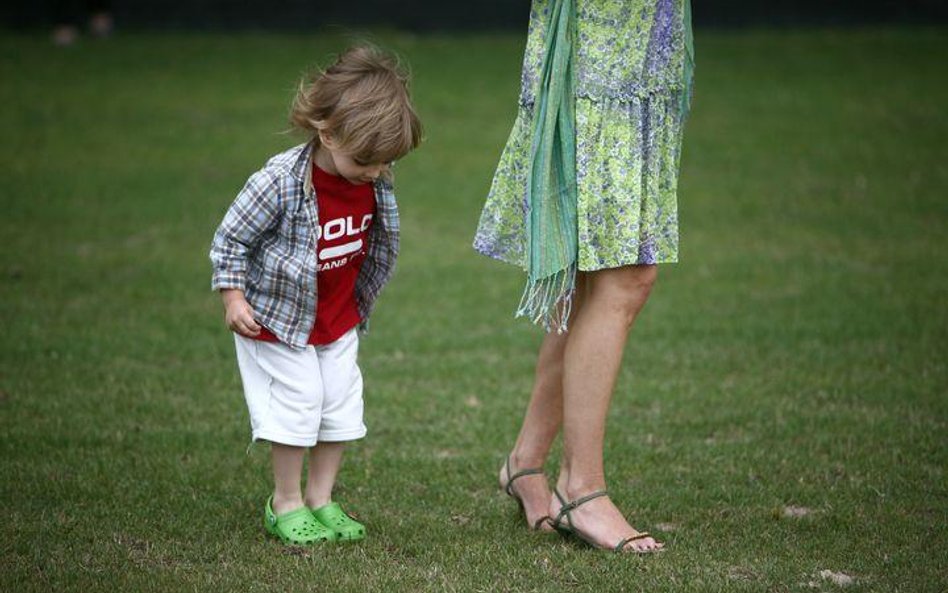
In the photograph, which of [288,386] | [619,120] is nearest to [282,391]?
[288,386]

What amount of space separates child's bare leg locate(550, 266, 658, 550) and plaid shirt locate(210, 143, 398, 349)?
722 millimetres

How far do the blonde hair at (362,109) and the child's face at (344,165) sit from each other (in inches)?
0.8

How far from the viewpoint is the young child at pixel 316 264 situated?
3354 millimetres

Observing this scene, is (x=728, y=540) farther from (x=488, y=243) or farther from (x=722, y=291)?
(x=722, y=291)

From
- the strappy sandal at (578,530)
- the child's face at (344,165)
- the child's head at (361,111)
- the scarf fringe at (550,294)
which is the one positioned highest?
the child's head at (361,111)

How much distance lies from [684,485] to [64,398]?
7.55 feet

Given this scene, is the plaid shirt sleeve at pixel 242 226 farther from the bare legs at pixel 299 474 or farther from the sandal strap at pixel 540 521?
the sandal strap at pixel 540 521

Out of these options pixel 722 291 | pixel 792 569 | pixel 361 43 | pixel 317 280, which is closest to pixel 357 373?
pixel 317 280

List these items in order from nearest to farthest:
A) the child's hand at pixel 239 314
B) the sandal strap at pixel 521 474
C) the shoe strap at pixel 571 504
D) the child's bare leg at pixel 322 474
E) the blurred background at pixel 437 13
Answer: the child's hand at pixel 239 314 < the shoe strap at pixel 571 504 < the child's bare leg at pixel 322 474 < the sandal strap at pixel 521 474 < the blurred background at pixel 437 13

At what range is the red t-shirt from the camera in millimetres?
3459

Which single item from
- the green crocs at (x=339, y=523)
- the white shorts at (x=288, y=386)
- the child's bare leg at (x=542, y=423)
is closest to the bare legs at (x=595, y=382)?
the child's bare leg at (x=542, y=423)

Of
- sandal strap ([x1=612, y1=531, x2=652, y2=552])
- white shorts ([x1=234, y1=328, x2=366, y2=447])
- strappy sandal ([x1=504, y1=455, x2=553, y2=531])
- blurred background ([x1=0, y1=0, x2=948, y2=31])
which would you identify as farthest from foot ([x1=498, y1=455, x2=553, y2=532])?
blurred background ([x1=0, y1=0, x2=948, y2=31])

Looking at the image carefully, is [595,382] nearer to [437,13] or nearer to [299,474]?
[299,474]

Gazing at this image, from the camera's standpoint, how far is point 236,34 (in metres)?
16.4
